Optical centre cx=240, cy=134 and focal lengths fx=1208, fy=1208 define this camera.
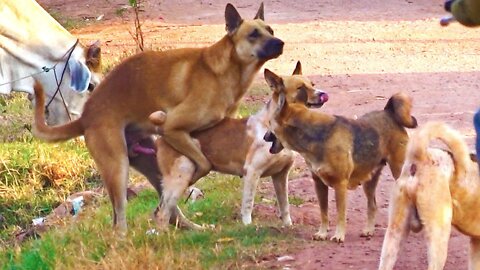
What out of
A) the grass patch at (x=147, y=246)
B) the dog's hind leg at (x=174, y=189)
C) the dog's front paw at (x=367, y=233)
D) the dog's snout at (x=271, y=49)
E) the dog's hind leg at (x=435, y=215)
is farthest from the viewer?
the dog's snout at (x=271, y=49)

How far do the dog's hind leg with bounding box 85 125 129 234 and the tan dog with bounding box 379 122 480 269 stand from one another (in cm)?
269

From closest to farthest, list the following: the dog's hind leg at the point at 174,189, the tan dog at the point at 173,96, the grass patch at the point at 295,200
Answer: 1. the dog's hind leg at the point at 174,189
2. the tan dog at the point at 173,96
3. the grass patch at the point at 295,200

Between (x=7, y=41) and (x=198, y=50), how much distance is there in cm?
368

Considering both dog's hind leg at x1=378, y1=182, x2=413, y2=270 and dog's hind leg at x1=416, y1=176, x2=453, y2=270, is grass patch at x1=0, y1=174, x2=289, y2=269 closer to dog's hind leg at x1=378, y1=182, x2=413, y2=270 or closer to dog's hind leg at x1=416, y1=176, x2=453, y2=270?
dog's hind leg at x1=378, y1=182, x2=413, y2=270

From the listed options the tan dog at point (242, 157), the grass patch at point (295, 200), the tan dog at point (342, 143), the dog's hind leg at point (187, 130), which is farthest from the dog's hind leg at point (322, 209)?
the grass patch at point (295, 200)

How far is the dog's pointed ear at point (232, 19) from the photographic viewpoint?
8961 mm

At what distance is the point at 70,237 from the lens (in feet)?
26.4

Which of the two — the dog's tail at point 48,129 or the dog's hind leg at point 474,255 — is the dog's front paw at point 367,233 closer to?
the dog's hind leg at point 474,255

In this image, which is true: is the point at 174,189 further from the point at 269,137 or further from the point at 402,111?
the point at 402,111

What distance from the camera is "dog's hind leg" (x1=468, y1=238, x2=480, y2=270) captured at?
653cm

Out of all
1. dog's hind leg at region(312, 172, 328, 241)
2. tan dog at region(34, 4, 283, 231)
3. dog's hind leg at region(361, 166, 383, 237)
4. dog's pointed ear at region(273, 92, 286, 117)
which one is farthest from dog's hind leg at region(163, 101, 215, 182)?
dog's hind leg at region(361, 166, 383, 237)

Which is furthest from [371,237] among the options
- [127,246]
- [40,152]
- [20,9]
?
[20,9]

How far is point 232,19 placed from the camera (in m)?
9.01

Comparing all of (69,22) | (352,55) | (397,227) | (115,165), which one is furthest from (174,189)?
(69,22)
